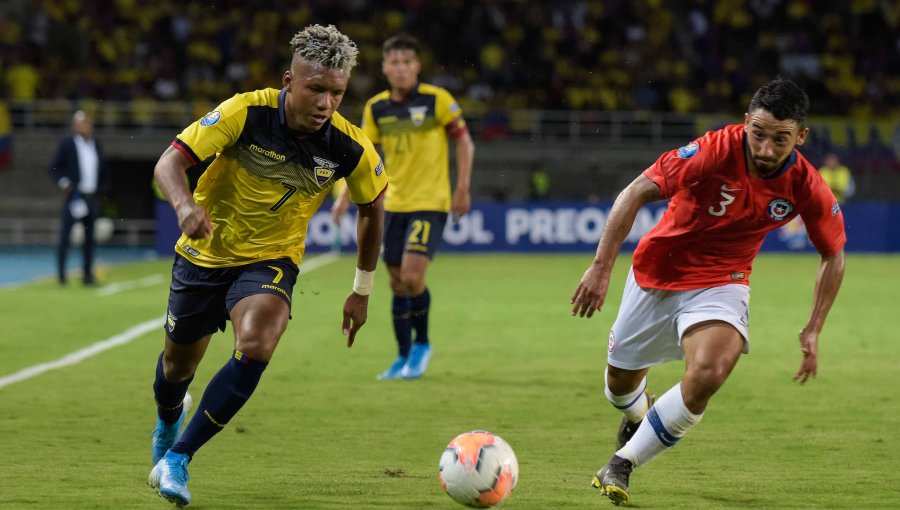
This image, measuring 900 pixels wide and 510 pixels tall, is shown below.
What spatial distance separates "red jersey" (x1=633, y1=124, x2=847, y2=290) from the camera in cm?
565

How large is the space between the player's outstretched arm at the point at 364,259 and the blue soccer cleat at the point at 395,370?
356cm

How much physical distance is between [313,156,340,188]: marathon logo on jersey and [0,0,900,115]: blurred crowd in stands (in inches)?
946

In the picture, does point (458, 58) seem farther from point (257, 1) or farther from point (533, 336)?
point (533, 336)

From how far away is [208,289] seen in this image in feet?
18.8

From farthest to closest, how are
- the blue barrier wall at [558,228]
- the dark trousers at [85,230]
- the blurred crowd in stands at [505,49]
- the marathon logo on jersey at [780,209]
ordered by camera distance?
the blurred crowd in stands at [505,49]
the blue barrier wall at [558,228]
the dark trousers at [85,230]
the marathon logo on jersey at [780,209]

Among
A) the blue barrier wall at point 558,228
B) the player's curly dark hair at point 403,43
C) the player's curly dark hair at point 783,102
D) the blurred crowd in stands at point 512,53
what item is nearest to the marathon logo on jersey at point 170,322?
the player's curly dark hair at point 783,102

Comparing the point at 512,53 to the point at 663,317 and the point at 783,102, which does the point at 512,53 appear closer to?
the point at 663,317

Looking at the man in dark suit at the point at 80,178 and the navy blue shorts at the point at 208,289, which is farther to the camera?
the man in dark suit at the point at 80,178

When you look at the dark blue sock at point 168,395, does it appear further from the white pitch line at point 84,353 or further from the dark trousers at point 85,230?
the dark trousers at point 85,230

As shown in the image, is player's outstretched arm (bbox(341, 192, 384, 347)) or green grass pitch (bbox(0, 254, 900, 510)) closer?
green grass pitch (bbox(0, 254, 900, 510))

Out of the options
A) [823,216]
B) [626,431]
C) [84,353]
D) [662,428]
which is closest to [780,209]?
[823,216]

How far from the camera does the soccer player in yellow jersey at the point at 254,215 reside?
537 centimetres

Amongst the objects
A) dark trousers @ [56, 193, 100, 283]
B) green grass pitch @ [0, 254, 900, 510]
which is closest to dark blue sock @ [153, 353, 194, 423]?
green grass pitch @ [0, 254, 900, 510]

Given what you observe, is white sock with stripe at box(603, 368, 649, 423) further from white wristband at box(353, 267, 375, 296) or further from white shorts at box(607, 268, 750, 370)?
white wristband at box(353, 267, 375, 296)
